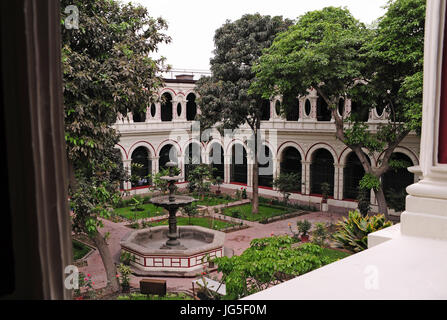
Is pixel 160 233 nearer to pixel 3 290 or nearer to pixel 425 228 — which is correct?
pixel 425 228

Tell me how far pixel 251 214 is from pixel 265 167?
470 centimetres

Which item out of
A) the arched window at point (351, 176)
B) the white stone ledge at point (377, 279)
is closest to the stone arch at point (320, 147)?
the arched window at point (351, 176)

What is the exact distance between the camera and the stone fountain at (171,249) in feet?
34.7

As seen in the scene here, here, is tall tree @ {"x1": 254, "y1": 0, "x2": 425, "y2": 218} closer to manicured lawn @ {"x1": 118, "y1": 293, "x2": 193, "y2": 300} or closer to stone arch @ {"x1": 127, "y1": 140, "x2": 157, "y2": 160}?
manicured lawn @ {"x1": 118, "y1": 293, "x2": 193, "y2": 300}

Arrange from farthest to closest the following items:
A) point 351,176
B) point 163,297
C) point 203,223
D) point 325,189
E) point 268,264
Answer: point 351,176, point 325,189, point 203,223, point 163,297, point 268,264

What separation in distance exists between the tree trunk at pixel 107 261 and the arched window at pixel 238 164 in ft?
46.7

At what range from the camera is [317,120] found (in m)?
19.2

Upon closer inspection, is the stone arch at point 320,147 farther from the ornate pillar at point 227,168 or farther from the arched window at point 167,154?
the arched window at point 167,154

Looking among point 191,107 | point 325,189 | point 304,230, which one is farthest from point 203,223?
point 191,107

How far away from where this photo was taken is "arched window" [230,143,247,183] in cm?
2275

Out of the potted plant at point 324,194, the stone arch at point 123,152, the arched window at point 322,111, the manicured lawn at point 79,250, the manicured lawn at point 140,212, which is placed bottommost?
the manicured lawn at point 79,250

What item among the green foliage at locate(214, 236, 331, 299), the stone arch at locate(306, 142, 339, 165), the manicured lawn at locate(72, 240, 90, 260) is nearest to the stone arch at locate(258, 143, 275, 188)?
the stone arch at locate(306, 142, 339, 165)

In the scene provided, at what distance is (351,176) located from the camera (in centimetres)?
1825

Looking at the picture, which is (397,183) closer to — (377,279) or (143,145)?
(143,145)
